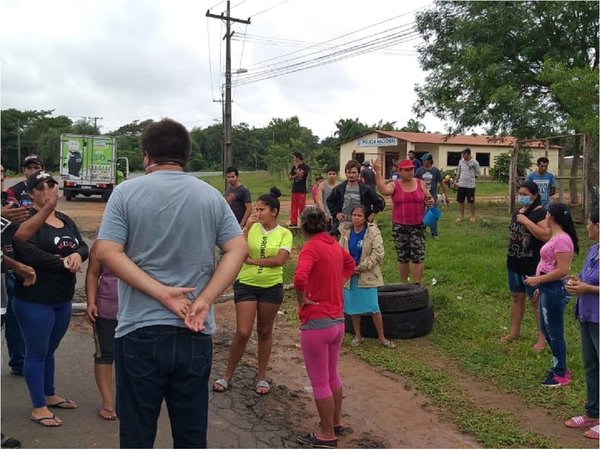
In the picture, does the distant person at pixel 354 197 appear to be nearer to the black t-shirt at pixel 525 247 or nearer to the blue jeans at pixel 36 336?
the black t-shirt at pixel 525 247

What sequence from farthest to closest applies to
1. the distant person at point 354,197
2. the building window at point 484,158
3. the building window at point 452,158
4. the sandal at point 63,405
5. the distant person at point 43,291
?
the building window at point 484,158 < the building window at point 452,158 < the distant person at point 354,197 < the sandal at point 63,405 < the distant person at point 43,291

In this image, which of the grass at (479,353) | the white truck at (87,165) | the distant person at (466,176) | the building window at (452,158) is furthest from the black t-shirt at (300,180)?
the building window at (452,158)

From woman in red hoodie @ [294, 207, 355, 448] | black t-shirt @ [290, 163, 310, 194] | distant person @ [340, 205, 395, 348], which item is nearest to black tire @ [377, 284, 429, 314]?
distant person @ [340, 205, 395, 348]

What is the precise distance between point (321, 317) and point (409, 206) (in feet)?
13.2

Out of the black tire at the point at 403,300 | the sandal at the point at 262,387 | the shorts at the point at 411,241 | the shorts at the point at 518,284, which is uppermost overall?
the shorts at the point at 411,241

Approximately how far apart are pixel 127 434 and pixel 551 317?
3.95m

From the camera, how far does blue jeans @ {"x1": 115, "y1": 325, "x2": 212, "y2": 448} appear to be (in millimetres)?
2590

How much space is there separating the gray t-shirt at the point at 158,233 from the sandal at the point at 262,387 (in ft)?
8.27

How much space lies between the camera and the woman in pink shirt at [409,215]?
25.8 ft

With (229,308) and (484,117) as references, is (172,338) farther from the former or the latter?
(484,117)

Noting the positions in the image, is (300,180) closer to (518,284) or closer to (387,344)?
(387,344)

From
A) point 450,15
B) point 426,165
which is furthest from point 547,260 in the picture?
point 450,15

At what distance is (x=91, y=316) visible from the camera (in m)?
4.21

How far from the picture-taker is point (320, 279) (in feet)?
13.9
